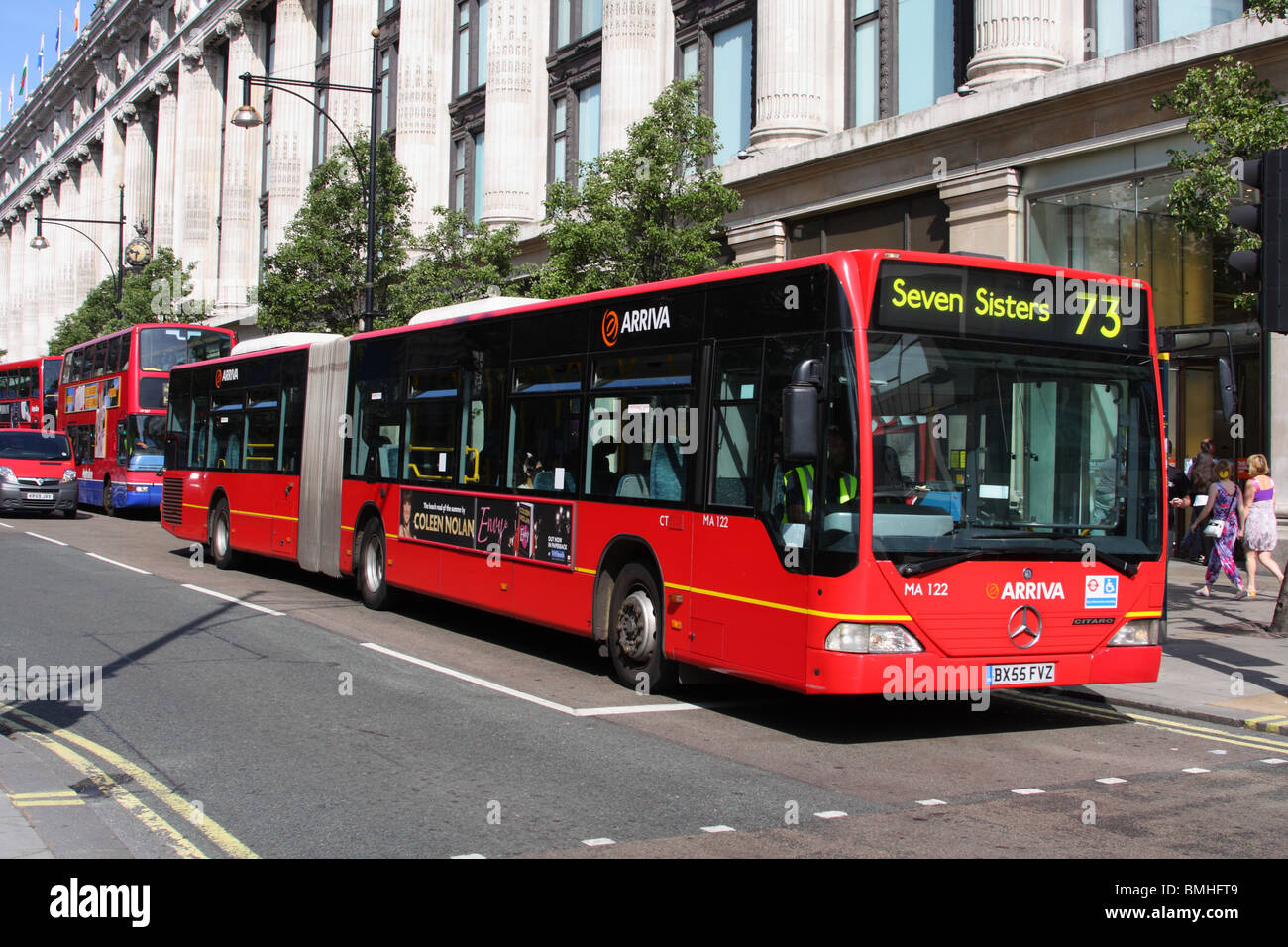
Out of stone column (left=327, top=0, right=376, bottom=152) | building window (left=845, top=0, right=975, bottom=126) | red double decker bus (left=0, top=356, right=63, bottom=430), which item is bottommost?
red double decker bus (left=0, top=356, right=63, bottom=430)

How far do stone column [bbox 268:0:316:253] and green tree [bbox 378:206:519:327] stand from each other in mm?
21503

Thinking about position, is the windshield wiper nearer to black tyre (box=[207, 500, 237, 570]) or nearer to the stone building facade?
the stone building facade

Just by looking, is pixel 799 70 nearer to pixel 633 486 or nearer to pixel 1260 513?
pixel 1260 513

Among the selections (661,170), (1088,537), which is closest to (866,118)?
(661,170)

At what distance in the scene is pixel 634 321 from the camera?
35.4 feet

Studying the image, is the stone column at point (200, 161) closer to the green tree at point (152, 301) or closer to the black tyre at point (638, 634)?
the green tree at point (152, 301)

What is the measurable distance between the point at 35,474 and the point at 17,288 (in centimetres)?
7217

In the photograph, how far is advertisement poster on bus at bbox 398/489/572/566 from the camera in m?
11.7

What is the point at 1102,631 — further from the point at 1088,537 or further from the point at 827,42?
the point at 827,42

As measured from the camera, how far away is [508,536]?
1252 cm

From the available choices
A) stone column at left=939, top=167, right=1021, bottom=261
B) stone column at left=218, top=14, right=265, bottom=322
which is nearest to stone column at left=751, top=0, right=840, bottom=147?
stone column at left=939, top=167, right=1021, bottom=261

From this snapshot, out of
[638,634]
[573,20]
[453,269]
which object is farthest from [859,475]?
[573,20]

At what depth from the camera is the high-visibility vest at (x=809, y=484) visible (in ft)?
27.2
